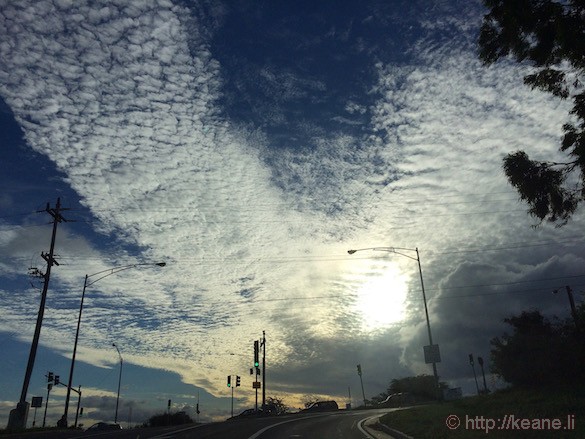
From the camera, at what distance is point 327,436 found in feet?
56.9

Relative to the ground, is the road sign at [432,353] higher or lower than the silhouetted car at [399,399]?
higher

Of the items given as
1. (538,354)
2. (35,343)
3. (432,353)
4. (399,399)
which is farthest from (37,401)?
(399,399)

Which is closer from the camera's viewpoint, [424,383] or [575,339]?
[575,339]

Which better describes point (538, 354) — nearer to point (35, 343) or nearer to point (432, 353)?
point (432, 353)

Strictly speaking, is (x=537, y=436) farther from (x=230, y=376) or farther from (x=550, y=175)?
(x=230, y=376)

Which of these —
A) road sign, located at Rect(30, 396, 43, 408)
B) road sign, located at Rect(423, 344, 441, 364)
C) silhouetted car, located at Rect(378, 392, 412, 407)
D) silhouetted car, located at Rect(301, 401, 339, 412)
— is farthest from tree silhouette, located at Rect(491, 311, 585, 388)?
road sign, located at Rect(30, 396, 43, 408)

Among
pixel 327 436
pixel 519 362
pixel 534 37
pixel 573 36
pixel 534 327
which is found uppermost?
pixel 534 37

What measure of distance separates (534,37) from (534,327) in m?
23.2

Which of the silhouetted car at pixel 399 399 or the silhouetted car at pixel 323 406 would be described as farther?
the silhouetted car at pixel 399 399

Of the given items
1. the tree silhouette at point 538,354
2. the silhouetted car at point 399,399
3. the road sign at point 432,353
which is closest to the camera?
the tree silhouette at point 538,354

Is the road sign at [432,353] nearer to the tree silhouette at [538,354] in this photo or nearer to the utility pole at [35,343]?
the tree silhouette at [538,354]

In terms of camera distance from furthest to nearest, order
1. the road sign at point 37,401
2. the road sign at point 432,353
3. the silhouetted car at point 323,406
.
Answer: the silhouetted car at point 323,406 < the road sign at point 432,353 < the road sign at point 37,401

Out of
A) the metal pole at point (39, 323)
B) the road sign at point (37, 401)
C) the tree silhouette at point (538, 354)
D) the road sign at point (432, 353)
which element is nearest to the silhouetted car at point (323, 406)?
the road sign at point (432, 353)

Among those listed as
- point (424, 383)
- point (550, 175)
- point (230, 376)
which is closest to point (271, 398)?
point (424, 383)
